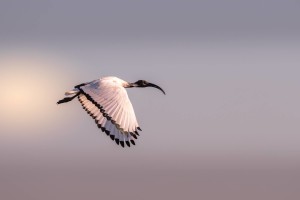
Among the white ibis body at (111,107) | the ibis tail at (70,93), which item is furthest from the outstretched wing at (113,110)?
the ibis tail at (70,93)

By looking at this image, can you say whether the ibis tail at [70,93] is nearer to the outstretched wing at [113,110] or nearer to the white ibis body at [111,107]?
the white ibis body at [111,107]

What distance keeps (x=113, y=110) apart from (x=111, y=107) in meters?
0.16

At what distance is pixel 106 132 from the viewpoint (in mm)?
16875

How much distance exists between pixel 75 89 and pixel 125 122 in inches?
130

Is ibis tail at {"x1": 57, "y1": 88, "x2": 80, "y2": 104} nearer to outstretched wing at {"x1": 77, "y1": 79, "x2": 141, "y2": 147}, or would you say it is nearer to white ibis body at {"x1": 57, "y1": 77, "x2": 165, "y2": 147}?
white ibis body at {"x1": 57, "y1": 77, "x2": 165, "y2": 147}

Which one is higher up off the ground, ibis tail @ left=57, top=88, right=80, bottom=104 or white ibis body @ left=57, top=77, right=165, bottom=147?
ibis tail @ left=57, top=88, right=80, bottom=104

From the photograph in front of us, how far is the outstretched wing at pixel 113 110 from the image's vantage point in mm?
15898

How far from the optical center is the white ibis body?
52.2 ft

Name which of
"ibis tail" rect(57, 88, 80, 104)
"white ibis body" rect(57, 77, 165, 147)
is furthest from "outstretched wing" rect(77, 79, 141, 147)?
"ibis tail" rect(57, 88, 80, 104)

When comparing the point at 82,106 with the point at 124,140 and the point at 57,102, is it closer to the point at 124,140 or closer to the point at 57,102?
the point at 57,102

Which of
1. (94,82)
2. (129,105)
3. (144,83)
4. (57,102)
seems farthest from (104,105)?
(144,83)

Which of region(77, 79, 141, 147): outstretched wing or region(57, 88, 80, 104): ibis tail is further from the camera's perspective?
region(57, 88, 80, 104): ibis tail

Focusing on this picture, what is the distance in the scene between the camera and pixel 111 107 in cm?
1630

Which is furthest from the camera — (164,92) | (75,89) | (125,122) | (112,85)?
(164,92)
